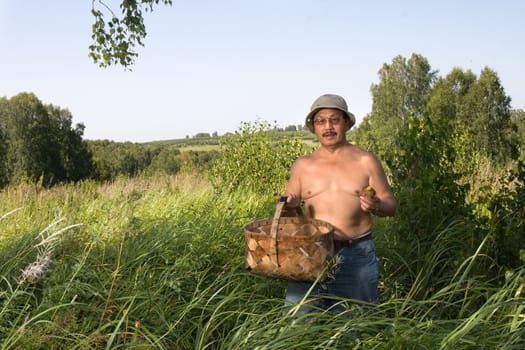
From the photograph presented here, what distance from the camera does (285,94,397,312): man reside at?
2.76 metres

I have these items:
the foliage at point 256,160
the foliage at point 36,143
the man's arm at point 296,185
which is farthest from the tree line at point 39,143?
the man's arm at point 296,185

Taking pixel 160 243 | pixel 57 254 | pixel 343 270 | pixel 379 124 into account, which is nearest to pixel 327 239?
pixel 343 270

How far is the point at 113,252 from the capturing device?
404 centimetres

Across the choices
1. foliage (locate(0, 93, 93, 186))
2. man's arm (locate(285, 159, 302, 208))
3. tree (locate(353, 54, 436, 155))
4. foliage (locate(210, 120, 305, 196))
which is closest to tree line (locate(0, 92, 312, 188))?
foliage (locate(0, 93, 93, 186))

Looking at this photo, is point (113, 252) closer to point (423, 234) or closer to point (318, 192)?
point (318, 192)

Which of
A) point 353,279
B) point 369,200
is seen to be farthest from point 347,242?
point 369,200

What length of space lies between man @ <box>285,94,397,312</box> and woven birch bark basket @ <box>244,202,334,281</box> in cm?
28

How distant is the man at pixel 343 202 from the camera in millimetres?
2758

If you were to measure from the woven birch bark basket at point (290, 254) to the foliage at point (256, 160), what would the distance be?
5.67 meters

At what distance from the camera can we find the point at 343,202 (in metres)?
2.78

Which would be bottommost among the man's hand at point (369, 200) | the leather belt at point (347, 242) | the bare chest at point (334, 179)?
the leather belt at point (347, 242)

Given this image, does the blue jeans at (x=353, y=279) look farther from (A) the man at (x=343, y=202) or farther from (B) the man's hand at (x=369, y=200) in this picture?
(B) the man's hand at (x=369, y=200)

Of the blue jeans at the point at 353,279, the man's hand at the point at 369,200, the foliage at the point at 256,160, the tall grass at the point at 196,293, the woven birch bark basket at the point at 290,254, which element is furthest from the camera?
the foliage at the point at 256,160

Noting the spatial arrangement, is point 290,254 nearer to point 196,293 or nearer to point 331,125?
point 331,125
